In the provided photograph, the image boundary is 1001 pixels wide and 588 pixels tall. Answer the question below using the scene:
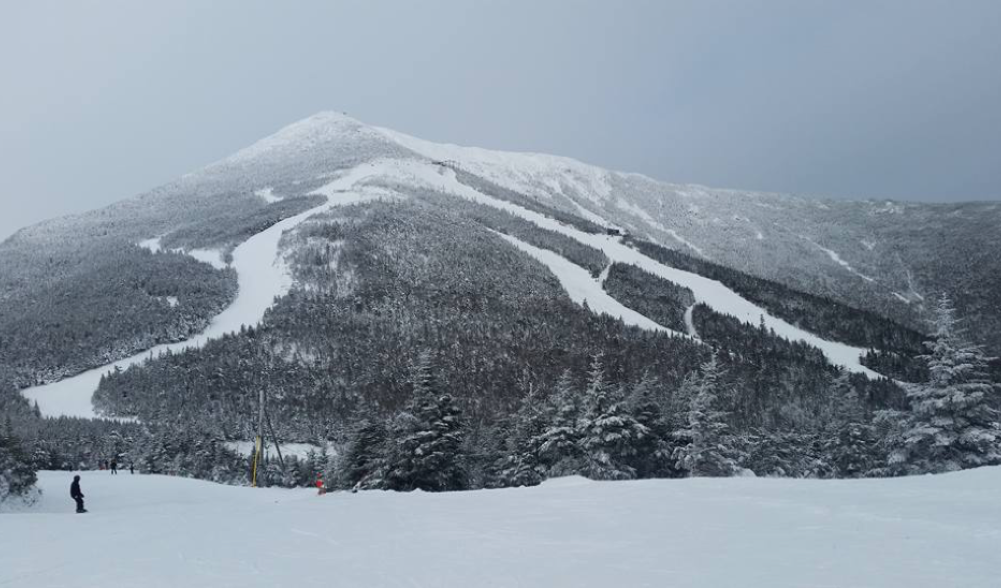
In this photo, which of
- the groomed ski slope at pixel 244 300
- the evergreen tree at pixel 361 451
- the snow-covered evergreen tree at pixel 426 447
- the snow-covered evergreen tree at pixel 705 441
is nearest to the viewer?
the snow-covered evergreen tree at pixel 426 447

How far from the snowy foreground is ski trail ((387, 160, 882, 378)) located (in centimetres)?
10700

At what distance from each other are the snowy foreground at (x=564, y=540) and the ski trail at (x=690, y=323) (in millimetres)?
104696

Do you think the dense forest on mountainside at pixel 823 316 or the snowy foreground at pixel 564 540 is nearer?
the snowy foreground at pixel 564 540

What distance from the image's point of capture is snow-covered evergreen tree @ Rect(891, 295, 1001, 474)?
22688 mm

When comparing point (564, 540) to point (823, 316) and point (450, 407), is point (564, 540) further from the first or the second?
point (823, 316)

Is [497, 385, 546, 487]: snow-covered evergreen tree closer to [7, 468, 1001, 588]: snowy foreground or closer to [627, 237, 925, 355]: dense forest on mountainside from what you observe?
[7, 468, 1001, 588]: snowy foreground

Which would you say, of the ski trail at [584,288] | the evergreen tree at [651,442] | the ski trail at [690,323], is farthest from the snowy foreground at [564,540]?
the ski trail at [690,323]

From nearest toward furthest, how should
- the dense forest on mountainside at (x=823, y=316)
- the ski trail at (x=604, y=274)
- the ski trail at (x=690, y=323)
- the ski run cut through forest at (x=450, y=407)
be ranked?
1. the ski run cut through forest at (x=450, y=407)
2. the ski trail at (x=690, y=323)
3. the dense forest on mountainside at (x=823, y=316)
4. the ski trail at (x=604, y=274)

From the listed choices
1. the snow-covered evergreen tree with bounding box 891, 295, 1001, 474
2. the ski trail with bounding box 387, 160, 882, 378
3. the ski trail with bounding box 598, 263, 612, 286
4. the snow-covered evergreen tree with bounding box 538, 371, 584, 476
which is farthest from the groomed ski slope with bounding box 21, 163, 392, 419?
the snow-covered evergreen tree with bounding box 891, 295, 1001, 474

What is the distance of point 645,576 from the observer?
7.88 m

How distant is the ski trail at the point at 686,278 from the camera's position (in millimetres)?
119688

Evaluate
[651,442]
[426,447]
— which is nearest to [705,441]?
[651,442]

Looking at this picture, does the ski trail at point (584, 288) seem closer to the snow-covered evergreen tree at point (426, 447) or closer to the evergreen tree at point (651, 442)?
the evergreen tree at point (651, 442)

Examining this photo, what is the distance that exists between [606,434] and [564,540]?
859 inches
